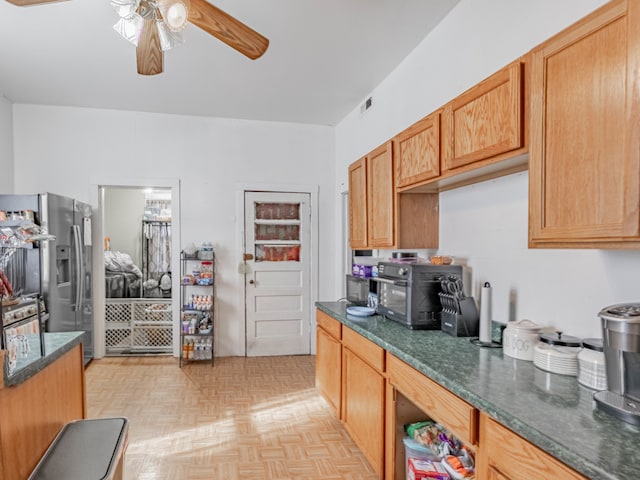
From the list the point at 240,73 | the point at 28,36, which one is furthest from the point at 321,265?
the point at 28,36

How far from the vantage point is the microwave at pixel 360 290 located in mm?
3078

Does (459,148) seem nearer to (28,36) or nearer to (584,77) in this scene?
(584,77)

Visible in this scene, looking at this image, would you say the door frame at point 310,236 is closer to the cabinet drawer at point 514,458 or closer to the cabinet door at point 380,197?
the cabinet door at point 380,197

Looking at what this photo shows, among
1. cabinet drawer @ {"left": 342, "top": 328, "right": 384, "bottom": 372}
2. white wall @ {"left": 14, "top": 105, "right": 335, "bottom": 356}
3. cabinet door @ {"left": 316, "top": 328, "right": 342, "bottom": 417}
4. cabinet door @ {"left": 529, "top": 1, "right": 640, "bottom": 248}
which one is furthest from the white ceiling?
cabinet door @ {"left": 316, "top": 328, "right": 342, "bottom": 417}

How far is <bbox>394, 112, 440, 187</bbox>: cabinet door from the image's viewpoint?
217cm

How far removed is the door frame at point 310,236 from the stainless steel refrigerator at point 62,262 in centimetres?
160

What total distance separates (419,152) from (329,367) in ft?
5.72

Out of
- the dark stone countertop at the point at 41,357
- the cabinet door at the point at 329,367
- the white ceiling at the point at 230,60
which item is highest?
the white ceiling at the point at 230,60

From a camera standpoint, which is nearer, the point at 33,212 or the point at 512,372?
the point at 512,372

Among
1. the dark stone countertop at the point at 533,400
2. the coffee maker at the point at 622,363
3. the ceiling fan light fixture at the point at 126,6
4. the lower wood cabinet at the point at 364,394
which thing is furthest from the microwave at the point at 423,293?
the ceiling fan light fixture at the point at 126,6

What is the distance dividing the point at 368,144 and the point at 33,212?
3084mm

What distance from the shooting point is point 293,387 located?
377cm

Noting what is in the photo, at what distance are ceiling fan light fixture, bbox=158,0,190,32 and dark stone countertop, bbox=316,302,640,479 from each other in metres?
1.78

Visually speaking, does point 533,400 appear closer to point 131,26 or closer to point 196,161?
point 131,26
